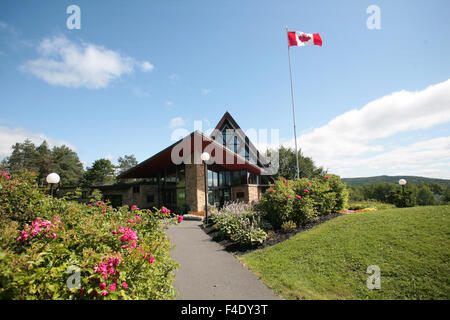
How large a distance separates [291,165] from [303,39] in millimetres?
20283

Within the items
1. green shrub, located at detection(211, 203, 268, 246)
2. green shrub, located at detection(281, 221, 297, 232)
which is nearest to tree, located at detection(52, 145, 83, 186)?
green shrub, located at detection(211, 203, 268, 246)

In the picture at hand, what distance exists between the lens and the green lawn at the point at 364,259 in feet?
12.8

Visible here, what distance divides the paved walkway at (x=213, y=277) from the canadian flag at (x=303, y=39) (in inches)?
644

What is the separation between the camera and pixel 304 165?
112 feet

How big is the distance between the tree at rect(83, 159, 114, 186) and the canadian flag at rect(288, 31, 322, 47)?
5721cm

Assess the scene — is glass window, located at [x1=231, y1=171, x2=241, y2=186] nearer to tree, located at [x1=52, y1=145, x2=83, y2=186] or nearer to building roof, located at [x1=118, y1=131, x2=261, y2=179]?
building roof, located at [x1=118, y1=131, x2=261, y2=179]

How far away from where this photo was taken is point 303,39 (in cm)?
1614

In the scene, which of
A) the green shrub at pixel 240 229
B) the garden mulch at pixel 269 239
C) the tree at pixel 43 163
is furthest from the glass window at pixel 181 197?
the tree at pixel 43 163

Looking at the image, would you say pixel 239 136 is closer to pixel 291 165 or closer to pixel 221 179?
pixel 221 179

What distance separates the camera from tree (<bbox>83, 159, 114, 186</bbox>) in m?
57.8

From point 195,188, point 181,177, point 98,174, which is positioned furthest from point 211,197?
point 98,174

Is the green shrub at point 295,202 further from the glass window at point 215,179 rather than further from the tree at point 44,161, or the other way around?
the tree at point 44,161
